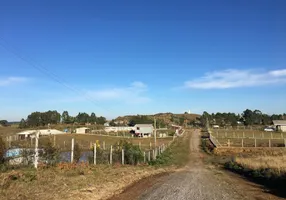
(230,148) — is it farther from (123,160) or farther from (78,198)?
(78,198)

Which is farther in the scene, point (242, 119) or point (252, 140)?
point (242, 119)

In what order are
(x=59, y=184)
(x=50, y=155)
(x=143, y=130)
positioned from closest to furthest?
1. (x=59, y=184)
2. (x=50, y=155)
3. (x=143, y=130)

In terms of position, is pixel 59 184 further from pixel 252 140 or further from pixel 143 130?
pixel 143 130

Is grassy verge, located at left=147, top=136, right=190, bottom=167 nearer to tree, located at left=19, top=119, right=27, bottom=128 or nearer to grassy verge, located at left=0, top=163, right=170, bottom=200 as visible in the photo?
grassy verge, located at left=0, top=163, right=170, bottom=200

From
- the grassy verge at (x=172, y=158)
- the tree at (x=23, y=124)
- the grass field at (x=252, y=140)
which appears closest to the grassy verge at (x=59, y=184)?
the grassy verge at (x=172, y=158)

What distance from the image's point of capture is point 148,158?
31.3m

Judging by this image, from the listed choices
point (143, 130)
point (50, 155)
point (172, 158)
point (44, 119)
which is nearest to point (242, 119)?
point (143, 130)

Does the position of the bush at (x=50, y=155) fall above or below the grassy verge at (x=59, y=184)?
above

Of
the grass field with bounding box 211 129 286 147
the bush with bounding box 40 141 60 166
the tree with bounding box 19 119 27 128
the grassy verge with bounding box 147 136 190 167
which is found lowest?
the grassy verge with bounding box 147 136 190 167

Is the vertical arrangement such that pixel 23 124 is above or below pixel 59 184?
above

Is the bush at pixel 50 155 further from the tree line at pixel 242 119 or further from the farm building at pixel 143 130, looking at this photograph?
the tree line at pixel 242 119

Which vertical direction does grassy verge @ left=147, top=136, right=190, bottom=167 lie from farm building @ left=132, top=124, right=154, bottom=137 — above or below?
below

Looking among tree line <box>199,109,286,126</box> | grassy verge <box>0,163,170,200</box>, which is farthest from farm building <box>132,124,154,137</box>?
grassy verge <box>0,163,170,200</box>

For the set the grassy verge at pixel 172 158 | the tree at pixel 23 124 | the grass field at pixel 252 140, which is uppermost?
the tree at pixel 23 124
